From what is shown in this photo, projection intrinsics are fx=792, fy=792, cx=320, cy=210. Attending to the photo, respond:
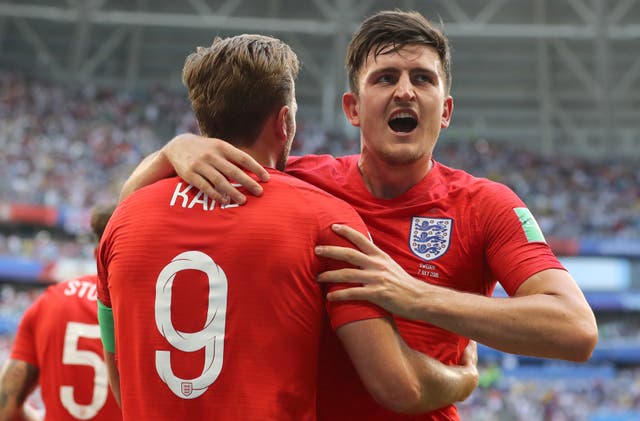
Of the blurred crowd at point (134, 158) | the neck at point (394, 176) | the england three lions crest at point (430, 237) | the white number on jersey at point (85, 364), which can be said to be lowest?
the white number on jersey at point (85, 364)

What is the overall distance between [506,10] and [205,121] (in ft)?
106

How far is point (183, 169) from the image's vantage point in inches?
98.8

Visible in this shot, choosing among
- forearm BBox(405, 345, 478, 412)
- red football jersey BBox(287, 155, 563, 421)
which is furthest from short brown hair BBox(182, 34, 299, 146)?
forearm BBox(405, 345, 478, 412)

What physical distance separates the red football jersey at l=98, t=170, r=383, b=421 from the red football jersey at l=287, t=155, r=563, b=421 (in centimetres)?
33

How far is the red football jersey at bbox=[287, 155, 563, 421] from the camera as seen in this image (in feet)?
8.44

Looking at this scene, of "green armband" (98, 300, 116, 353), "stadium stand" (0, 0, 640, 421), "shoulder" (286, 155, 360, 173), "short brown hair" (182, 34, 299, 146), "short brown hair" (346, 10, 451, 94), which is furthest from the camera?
"stadium stand" (0, 0, 640, 421)

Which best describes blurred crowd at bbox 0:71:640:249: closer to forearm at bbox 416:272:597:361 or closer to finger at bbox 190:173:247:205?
finger at bbox 190:173:247:205

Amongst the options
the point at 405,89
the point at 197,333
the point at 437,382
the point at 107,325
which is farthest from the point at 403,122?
the point at 107,325

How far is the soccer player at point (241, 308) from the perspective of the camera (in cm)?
224

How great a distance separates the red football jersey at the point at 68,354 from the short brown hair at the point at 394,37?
2064 millimetres

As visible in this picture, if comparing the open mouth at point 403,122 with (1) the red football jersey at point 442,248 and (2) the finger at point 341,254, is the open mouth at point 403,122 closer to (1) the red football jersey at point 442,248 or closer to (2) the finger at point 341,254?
(1) the red football jersey at point 442,248

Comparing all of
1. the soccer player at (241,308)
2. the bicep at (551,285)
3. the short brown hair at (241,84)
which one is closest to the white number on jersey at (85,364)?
the soccer player at (241,308)

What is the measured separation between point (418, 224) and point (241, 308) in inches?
32.3

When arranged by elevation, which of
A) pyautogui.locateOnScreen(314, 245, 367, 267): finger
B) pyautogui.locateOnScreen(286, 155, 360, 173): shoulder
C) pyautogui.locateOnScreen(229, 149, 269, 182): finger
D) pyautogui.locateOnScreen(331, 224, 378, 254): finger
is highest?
pyautogui.locateOnScreen(286, 155, 360, 173): shoulder
